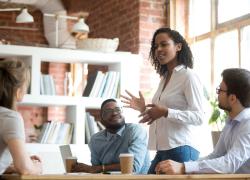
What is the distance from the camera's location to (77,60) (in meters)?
5.18

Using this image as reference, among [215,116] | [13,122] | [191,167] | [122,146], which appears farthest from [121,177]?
[215,116]

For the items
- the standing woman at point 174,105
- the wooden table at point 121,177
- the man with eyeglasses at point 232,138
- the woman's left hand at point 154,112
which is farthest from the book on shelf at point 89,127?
the wooden table at point 121,177

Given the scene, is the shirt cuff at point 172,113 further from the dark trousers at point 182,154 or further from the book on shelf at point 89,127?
the book on shelf at point 89,127

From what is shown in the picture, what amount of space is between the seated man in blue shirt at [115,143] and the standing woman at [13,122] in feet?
4.06

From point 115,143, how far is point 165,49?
967mm

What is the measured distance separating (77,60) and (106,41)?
0.34 m

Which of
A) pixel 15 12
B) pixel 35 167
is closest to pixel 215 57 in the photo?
pixel 35 167

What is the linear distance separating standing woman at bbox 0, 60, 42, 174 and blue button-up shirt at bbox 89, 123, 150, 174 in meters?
A: 1.26

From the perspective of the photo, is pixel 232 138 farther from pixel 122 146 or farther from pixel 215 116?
pixel 215 116

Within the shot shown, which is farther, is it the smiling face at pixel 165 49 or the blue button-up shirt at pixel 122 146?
the blue button-up shirt at pixel 122 146

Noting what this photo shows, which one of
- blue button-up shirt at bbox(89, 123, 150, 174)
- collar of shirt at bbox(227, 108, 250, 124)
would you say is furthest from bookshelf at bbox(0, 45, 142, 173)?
collar of shirt at bbox(227, 108, 250, 124)

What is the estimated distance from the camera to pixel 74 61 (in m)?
5.25

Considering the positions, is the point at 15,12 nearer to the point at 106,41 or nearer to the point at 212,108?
the point at 106,41

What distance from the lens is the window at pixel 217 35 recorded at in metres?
4.42
